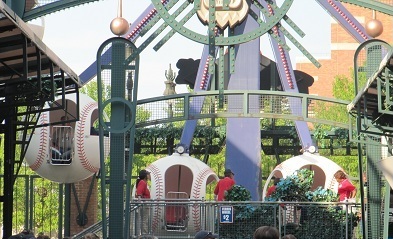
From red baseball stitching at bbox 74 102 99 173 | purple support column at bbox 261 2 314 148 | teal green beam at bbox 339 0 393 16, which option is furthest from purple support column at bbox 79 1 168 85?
teal green beam at bbox 339 0 393 16

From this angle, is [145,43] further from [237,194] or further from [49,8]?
[237,194]

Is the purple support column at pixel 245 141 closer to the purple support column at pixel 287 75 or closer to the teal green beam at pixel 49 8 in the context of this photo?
the purple support column at pixel 287 75

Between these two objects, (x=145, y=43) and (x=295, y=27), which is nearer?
(x=295, y=27)

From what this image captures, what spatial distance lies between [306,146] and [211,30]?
1141cm

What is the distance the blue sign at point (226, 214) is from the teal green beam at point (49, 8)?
4860 mm

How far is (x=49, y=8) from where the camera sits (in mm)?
21781

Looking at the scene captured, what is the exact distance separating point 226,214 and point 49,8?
531 cm

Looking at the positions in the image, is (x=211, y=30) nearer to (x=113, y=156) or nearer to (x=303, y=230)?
(x=113, y=156)

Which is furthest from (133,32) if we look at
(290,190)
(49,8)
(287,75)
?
(49,8)

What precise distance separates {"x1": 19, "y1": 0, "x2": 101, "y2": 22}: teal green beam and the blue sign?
4860 mm

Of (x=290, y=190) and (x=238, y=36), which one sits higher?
(x=238, y=36)

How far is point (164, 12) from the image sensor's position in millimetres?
21812

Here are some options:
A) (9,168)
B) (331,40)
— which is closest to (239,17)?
(9,168)

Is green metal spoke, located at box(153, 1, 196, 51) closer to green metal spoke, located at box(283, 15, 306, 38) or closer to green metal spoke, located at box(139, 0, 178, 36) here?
green metal spoke, located at box(139, 0, 178, 36)
